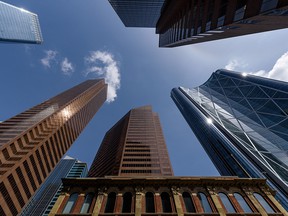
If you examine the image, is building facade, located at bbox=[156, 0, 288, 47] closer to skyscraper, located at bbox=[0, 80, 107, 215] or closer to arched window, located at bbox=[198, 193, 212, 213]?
arched window, located at bbox=[198, 193, 212, 213]

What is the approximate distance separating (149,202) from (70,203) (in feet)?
29.5

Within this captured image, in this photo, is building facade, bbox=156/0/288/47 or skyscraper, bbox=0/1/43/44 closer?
building facade, bbox=156/0/288/47

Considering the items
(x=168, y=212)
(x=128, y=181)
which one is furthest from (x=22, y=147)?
(x=168, y=212)

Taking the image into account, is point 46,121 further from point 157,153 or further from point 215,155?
point 215,155

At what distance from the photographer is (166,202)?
19.1m

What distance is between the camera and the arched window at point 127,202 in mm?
18075

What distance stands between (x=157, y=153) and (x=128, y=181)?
6549 centimetres

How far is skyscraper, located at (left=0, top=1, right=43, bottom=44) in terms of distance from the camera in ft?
359

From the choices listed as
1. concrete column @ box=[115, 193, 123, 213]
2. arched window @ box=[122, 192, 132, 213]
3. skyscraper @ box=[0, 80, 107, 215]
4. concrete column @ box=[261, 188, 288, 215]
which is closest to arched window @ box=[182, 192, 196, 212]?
arched window @ box=[122, 192, 132, 213]

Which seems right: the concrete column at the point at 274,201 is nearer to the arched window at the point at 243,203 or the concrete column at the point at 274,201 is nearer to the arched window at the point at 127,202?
the arched window at the point at 243,203

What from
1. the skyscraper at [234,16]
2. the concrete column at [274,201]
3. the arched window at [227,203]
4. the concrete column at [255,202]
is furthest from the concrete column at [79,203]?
the skyscraper at [234,16]

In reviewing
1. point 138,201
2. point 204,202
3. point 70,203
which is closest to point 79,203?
point 70,203

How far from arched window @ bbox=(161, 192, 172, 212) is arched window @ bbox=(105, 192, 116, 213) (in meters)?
5.65

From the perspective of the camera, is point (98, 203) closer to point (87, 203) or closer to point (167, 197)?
point (87, 203)
